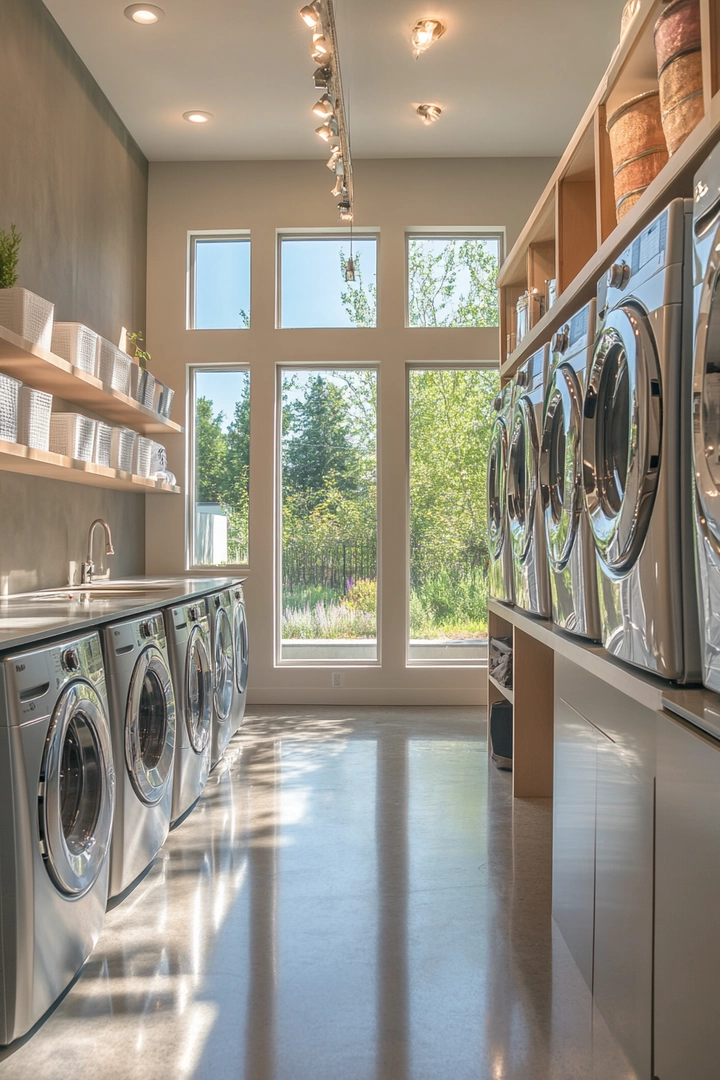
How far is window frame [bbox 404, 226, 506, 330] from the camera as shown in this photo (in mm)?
5688

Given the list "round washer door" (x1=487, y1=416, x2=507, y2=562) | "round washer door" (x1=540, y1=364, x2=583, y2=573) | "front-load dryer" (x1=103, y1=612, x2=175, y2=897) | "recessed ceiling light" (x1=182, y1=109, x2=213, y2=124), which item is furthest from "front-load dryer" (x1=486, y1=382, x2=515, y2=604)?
"recessed ceiling light" (x1=182, y1=109, x2=213, y2=124)

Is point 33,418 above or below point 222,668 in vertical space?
above

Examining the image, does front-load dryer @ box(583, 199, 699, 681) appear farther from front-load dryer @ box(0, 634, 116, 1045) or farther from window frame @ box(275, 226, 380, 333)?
window frame @ box(275, 226, 380, 333)

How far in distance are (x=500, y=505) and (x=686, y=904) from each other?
2635mm

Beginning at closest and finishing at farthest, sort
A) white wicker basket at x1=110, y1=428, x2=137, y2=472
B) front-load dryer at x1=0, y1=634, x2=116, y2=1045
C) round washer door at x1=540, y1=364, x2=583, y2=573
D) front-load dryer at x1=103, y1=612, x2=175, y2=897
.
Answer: front-load dryer at x1=0, y1=634, x2=116, y2=1045 → round washer door at x1=540, y1=364, x2=583, y2=573 → front-load dryer at x1=103, y1=612, x2=175, y2=897 → white wicker basket at x1=110, y1=428, x2=137, y2=472

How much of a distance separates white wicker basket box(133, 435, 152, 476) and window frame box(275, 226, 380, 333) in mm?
1552

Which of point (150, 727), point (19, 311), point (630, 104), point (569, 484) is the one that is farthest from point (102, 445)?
point (630, 104)

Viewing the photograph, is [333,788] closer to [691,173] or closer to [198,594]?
[198,594]

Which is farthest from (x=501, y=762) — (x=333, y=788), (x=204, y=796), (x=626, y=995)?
(x=626, y=995)

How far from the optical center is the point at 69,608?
2764mm

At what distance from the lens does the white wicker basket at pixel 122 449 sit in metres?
4.11

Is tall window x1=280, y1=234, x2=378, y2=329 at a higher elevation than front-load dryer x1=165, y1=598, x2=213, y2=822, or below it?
higher

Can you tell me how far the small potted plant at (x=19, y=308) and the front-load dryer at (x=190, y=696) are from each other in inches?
44.6

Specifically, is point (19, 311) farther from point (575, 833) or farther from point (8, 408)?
point (575, 833)
